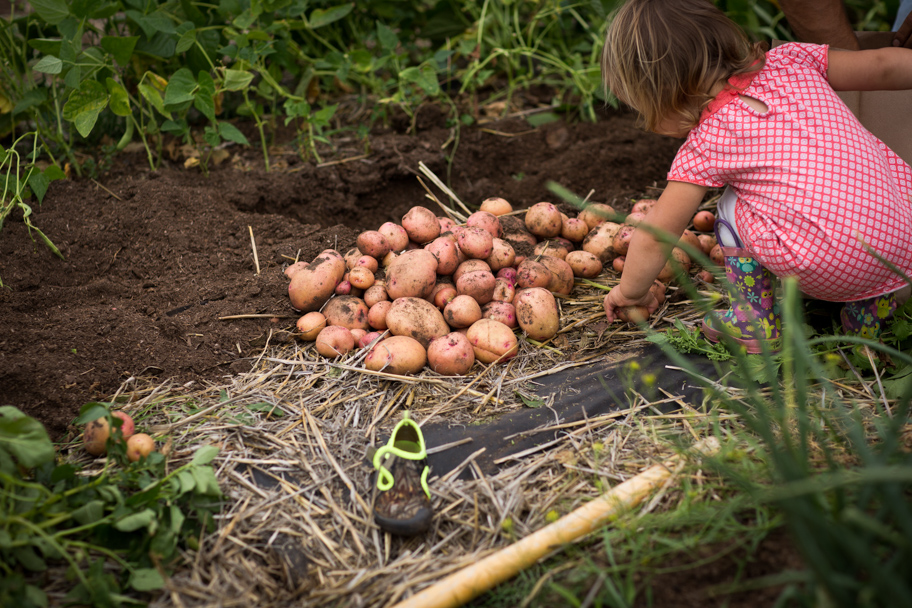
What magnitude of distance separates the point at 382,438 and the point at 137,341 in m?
0.98

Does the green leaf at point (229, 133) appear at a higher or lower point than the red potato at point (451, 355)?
higher

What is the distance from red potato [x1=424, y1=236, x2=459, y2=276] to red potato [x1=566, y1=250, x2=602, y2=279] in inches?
20.2

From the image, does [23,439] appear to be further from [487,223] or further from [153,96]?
[153,96]

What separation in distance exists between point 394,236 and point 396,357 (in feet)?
2.16

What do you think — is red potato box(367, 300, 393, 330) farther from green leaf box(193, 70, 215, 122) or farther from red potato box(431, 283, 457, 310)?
green leaf box(193, 70, 215, 122)

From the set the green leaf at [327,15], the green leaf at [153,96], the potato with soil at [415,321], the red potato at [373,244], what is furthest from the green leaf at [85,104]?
the potato with soil at [415,321]

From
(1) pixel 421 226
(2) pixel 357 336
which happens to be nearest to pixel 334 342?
(2) pixel 357 336

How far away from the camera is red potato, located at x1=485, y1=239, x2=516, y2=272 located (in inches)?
99.7

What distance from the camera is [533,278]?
2.47 meters

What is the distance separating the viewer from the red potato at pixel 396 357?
2.13 meters

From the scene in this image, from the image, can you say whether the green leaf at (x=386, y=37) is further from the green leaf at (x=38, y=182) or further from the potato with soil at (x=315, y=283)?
the green leaf at (x=38, y=182)

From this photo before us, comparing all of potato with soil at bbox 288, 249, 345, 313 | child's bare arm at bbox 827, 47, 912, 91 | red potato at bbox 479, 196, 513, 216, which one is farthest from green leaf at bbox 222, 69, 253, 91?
child's bare arm at bbox 827, 47, 912, 91

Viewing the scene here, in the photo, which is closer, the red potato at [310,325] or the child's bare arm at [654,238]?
the child's bare arm at [654,238]

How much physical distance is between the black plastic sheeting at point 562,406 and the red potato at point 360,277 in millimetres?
714
